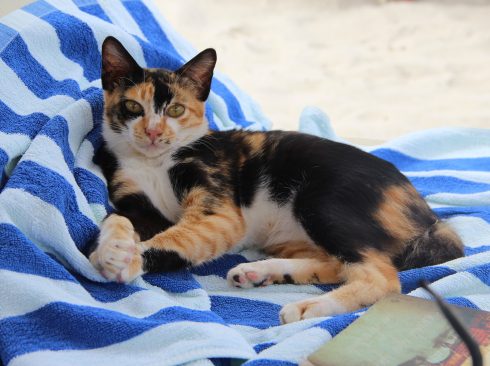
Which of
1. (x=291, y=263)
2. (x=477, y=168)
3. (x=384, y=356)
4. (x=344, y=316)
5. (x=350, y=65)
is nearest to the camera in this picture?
(x=384, y=356)

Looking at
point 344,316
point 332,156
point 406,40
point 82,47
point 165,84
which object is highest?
point 82,47

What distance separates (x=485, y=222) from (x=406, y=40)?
2.49 meters

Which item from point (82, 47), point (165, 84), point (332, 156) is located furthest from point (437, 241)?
point (82, 47)

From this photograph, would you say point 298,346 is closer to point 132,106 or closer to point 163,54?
point 132,106

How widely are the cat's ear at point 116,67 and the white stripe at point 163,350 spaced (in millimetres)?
582

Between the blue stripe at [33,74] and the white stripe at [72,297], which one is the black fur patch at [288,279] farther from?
the blue stripe at [33,74]

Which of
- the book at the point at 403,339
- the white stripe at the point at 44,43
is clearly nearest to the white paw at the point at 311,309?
the book at the point at 403,339

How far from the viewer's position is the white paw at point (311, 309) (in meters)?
1.16

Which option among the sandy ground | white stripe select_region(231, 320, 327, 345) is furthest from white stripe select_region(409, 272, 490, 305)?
the sandy ground

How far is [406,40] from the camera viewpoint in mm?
3867

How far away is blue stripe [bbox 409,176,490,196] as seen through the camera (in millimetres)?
1780

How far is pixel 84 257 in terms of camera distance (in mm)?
1146

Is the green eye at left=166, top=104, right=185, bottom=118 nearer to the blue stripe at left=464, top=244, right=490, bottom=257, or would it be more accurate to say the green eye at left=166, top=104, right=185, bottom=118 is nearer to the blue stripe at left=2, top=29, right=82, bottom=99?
the blue stripe at left=2, top=29, right=82, bottom=99

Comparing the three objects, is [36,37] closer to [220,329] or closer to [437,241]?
[220,329]
